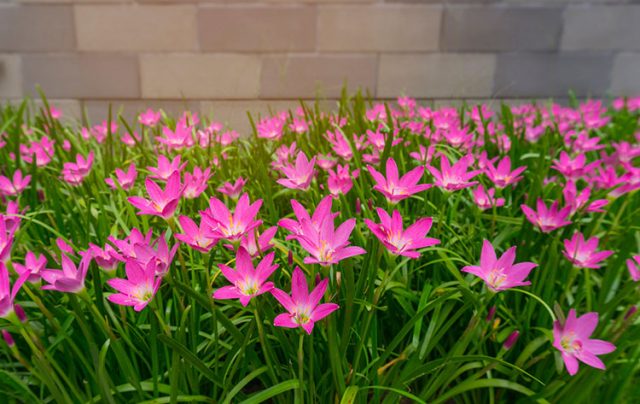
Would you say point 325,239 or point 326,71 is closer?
point 325,239

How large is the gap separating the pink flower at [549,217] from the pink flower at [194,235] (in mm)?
525

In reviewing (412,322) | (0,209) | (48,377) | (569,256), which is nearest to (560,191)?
(569,256)

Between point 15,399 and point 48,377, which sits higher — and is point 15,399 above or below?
below

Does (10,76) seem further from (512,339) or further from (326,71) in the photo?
(512,339)

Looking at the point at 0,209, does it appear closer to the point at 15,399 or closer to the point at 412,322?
the point at 15,399

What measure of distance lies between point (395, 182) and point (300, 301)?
25cm

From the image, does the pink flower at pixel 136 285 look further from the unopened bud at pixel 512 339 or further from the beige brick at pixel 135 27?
the beige brick at pixel 135 27

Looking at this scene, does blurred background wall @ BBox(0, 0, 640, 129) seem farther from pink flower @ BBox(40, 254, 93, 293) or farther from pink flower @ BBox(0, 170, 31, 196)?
pink flower @ BBox(40, 254, 93, 293)

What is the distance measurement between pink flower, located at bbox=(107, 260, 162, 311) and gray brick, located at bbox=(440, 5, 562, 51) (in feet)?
7.52

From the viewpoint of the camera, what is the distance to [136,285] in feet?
1.74

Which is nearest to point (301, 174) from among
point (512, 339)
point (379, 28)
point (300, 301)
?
point (300, 301)

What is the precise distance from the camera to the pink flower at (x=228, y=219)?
54 cm

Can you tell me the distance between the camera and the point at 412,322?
0.59 meters

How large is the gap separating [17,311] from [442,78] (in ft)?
7.68
